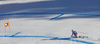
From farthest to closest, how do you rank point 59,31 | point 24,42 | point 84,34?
point 59,31 < point 84,34 < point 24,42

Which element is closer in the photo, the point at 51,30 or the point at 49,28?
the point at 51,30

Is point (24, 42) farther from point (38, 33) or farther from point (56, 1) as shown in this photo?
point (56, 1)

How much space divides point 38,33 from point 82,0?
5.32 meters

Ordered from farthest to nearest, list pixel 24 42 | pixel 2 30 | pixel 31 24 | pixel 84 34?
pixel 31 24 → pixel 2 30 → pixel 84 34 → pixel 24 42

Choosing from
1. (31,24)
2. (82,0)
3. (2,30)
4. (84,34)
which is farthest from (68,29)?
(82,0)

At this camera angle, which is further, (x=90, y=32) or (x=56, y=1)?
(x=56, y=1)

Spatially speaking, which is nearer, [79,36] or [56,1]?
[79,36]

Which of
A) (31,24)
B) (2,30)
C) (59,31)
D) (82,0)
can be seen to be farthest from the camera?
(82,0)

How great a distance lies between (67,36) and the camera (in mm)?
4328

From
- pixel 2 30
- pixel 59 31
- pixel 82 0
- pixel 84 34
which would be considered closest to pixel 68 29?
pixel 59 31

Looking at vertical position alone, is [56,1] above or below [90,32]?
above

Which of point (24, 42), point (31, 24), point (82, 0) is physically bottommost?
point (24, 42)

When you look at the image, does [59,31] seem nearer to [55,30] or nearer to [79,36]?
[55,30]

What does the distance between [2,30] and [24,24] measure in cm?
71
